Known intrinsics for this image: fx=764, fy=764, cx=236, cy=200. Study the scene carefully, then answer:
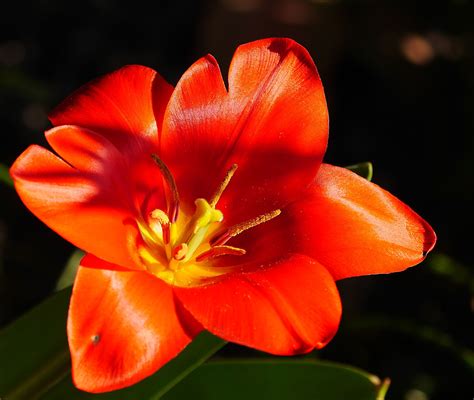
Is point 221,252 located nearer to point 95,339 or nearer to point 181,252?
point 181,252

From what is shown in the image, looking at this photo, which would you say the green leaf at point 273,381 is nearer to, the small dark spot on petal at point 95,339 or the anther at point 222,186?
the anther at point 222,186

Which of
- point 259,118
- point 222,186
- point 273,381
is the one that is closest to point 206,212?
point 222,186

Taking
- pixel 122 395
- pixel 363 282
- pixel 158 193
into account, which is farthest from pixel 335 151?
pixel 122 395

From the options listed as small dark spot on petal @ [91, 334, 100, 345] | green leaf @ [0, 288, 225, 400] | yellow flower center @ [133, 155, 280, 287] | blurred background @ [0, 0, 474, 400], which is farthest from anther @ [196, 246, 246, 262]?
blurred background @ [0, 0, 474, 400]

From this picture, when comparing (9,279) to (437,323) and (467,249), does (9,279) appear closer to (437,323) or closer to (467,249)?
(437,323)

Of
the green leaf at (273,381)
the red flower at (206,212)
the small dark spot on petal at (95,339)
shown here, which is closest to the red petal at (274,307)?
the red flower at (206,212)

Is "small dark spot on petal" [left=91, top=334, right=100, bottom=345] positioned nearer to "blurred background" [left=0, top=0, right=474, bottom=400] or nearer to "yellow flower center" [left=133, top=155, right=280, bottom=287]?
→ "yellow flower center" [left=133, top=155, right=280, bottom=287]
